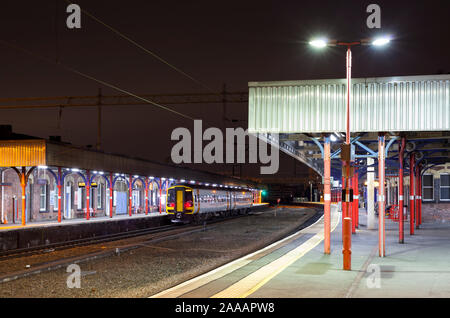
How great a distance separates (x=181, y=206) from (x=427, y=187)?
16.4 metres

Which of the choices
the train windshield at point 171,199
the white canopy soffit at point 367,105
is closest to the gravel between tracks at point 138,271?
the white canopy soffit at point 367,105

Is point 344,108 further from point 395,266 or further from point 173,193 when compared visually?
point 173,193

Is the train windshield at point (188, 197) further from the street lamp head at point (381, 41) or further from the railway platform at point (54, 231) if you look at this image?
the street lamp head at point (381, 41)

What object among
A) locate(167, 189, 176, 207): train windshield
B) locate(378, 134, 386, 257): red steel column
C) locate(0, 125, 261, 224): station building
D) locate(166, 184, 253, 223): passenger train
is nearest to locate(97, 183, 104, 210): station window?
locate(0, 125, 261, 224): station building

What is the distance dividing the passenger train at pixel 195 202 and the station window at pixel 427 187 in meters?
15.4

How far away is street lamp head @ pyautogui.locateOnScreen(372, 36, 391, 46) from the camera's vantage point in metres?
12.9

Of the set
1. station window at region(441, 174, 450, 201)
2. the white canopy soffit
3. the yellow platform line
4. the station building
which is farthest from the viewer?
station window at region(441, 174, 450, 201)

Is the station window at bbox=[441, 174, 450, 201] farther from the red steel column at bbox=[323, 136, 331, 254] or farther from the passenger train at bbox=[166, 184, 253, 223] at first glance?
the red steel column at bbox=[323, 136, 331, 254]

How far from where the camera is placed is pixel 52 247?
21.5 m

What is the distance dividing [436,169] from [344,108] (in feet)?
63.6

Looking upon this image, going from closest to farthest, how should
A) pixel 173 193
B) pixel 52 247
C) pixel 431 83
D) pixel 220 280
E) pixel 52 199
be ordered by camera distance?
pixel 220 280
pixel 431 83
pixel 52 247
pixel 52 199
pixel 173 193

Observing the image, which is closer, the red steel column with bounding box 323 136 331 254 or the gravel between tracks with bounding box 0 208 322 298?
the gravel between tracks with bounding box 0 208 322 298

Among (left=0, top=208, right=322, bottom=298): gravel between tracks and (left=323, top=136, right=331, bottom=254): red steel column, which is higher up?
(left=323, top=136, right=331, bottom=254): red steel column
